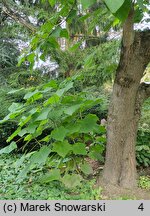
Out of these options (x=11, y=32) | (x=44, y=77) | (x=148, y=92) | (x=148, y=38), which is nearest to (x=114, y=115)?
(x=148, y=92)

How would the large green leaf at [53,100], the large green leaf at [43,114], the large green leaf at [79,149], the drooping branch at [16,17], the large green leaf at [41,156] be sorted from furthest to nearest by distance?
the drooping branch at [16,17] < the large green leaf at [79,149] < the large green leaf at [41,156] < the large green leaf at [53,100] < the large green leaf at [43,114]

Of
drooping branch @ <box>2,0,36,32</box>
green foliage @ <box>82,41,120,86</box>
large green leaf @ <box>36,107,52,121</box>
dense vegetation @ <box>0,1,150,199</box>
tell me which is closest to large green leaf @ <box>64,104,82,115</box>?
dense vegetation @ <box>0,1,150,199</box>

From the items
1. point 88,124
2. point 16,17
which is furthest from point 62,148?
point 16,17

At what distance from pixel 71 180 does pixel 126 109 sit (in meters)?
0.72

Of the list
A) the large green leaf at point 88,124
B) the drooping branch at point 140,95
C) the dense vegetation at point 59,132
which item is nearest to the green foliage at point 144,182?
the dense vegetation at point 59,132

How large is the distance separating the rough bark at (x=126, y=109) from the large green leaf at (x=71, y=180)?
0.28 meters

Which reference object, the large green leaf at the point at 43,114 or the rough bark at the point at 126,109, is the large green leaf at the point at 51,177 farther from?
the large green leaf at the point at 43,114

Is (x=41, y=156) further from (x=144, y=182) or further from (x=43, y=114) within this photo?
(x=144, y=182)

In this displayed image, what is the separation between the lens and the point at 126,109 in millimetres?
2105

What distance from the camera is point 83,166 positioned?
2.18 meters

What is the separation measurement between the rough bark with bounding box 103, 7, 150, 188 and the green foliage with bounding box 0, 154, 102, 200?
0.73ft

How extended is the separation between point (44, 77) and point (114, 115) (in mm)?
3434

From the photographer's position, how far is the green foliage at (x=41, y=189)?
1.95 m

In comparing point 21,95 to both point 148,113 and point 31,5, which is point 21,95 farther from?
point 31,5
